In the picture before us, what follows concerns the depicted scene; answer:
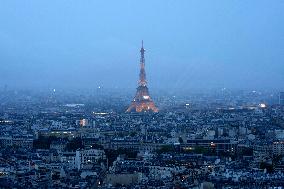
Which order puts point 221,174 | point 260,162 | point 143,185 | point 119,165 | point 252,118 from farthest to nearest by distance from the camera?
point 252,118, point 260,162, point 119,165, point 221,174, point 143,185

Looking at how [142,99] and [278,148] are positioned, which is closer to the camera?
[278,148]

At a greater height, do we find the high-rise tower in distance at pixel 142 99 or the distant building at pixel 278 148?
the high-rise tower in distance at pixel 142 99

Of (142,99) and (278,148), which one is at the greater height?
(142,99)

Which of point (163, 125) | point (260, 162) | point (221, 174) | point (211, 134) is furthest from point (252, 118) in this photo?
point (221, 174)

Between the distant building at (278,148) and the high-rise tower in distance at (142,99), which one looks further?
the high-rise tower in distance at (142,99)

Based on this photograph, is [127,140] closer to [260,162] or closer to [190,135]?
[190,135]

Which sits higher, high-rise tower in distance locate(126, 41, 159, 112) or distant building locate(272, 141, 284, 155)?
high-rise tower in distance locate(126, 41, 159, 112)

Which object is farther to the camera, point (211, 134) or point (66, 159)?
point (211, 134)

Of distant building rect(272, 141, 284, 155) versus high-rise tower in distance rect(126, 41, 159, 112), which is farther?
high-rise tower in distance rect(126, 41, 159, 112)
